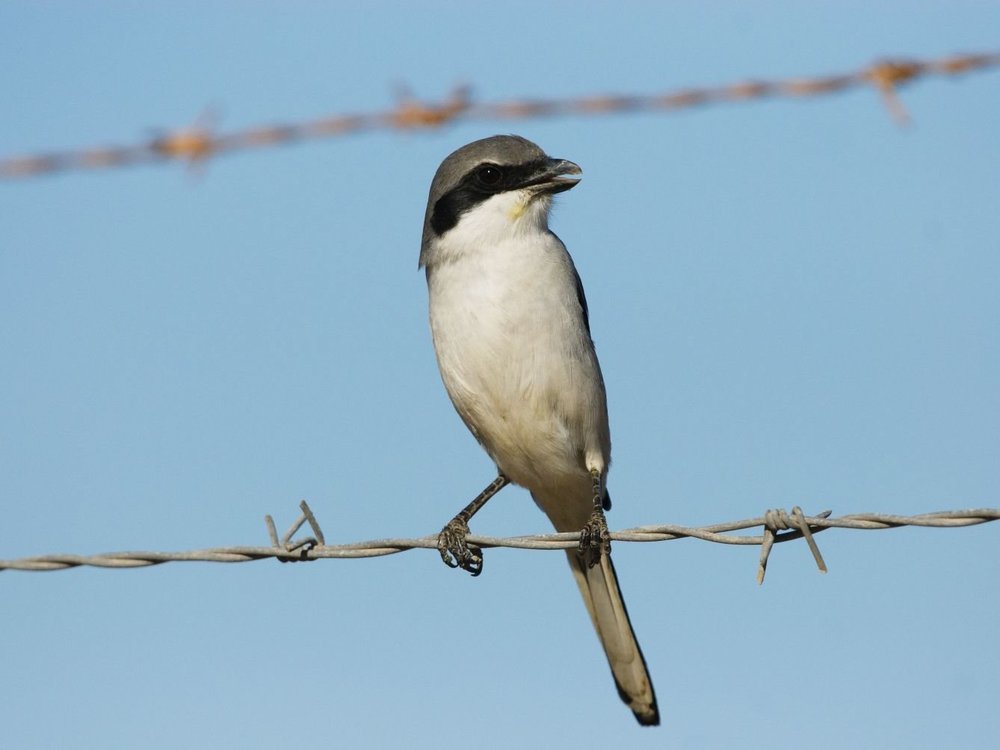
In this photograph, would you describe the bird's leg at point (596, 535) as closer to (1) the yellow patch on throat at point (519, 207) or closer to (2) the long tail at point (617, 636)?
(2) the long tail at point (617, 636)

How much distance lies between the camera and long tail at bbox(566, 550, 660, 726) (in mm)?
5879

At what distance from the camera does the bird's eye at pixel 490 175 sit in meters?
6.16

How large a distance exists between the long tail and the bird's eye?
1959 mm

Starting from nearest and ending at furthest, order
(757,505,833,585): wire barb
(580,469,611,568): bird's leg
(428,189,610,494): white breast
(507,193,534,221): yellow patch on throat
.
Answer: (757,505,833,585): wire barb < (580,469,611,568): bird's leg < (428,189,610,494): white breast < (507,193,534,221): yellow patch on throat

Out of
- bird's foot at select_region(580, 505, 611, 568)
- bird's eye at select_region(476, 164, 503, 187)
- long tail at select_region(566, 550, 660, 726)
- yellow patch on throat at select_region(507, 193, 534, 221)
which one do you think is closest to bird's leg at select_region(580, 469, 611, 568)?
bird's foot at select_region(580, 505, 611, 568)

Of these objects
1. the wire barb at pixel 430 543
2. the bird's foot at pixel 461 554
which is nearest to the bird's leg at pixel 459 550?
the bird's foot at pixel 461 554

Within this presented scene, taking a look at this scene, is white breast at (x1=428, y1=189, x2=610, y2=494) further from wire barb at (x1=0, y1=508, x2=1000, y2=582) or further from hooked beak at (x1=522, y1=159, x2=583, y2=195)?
wire barb at (x1=0, y1=508, x2=1000, y2=582)

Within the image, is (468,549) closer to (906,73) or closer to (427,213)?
(427,213)

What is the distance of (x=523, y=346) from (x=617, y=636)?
1.54 m

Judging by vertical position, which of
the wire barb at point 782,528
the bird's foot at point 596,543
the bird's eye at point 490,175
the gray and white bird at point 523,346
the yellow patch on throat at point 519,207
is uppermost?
the bird's eye at point 490,175

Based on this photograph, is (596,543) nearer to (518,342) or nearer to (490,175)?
(518,342)

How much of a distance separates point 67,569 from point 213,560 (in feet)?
1.99

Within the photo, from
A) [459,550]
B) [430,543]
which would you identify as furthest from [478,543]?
[459,550]

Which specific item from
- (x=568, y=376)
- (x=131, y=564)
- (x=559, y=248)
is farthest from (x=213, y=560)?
(x=559, y=248)
